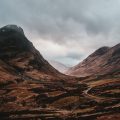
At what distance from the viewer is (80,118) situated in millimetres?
197750

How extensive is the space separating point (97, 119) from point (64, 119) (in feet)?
73.1

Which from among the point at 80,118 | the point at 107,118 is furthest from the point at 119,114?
the point at 80,118

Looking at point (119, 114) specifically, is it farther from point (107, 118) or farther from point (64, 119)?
point (64, 119)

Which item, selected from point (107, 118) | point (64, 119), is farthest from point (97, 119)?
point (64, 119)

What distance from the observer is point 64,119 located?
199 metres

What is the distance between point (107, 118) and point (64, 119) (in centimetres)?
2802

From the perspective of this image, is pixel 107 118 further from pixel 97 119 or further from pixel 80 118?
pixel 80 118

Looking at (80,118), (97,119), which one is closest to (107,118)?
(97,119)

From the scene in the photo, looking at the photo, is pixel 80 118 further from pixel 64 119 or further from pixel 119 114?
pixel 119 114

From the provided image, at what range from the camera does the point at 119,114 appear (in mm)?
194375

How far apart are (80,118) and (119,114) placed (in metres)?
24.6

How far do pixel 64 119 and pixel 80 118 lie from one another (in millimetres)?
10263

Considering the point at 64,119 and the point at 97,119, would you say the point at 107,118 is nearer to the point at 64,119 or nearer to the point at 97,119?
the point at 97,119

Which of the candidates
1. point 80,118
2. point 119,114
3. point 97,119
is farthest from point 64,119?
point 119,114
